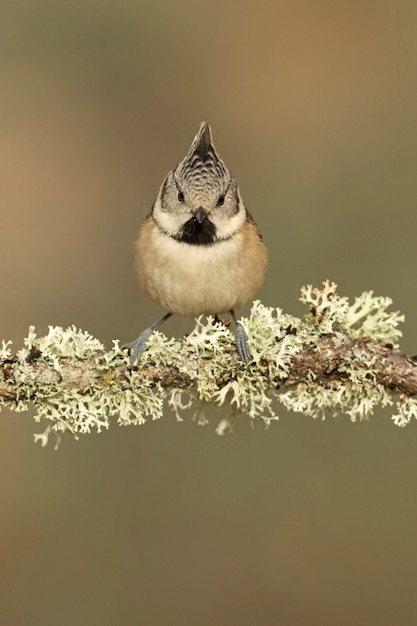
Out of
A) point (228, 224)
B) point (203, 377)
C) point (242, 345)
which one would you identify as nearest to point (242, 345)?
point (242, 345)

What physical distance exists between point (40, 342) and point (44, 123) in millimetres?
4124

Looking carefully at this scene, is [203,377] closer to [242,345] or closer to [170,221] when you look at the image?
[242,345]

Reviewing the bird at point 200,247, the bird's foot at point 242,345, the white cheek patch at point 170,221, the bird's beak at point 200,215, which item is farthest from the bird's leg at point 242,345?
the white cheek patch at point 170,221

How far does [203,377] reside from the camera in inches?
114

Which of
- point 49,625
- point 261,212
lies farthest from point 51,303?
point 49,625

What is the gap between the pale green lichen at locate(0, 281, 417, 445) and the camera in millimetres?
2828

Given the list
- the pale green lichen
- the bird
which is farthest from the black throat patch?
the pale green lichen

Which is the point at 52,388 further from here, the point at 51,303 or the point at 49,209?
the point at 49,209

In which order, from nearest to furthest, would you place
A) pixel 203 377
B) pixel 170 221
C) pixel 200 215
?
pixel 203 377
pixel 200 215
pixel 170 221

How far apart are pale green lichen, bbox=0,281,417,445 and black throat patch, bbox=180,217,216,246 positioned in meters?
0.80

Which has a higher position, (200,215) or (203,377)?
(200,215)

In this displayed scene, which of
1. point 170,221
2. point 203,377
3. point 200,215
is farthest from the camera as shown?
point 170,221

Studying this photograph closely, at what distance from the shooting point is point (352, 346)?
292cm

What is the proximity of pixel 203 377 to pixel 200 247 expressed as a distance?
0.96 meters
